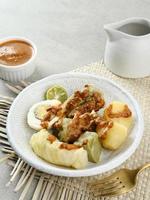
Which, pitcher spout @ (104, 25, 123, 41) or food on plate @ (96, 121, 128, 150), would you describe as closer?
food on plate @ (96, 121, 128, 150)

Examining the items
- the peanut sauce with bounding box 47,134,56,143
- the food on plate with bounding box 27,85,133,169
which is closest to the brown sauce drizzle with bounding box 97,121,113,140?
the food on plate with bounding box 27,85,133,169

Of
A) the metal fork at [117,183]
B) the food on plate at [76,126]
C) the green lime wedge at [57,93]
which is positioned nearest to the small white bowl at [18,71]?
the green lime wedge at [57,93]

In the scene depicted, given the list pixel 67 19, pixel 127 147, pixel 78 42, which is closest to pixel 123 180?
pixel 127 147

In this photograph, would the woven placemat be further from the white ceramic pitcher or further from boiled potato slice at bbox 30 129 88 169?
the white ceramic pitcher

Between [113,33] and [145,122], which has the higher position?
[113,33]

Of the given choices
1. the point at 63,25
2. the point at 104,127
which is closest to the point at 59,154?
the point at 104,127

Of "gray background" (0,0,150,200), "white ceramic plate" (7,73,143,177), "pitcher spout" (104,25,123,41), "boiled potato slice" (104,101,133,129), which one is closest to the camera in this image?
"white ceramic plate" (7,73,143,177)

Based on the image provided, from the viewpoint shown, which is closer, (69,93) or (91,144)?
(91,144)

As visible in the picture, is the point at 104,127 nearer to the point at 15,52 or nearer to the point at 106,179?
the point at 106,179
